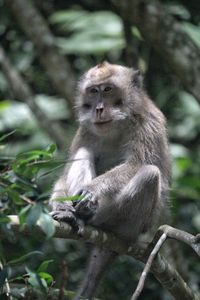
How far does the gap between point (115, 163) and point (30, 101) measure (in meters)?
2.86

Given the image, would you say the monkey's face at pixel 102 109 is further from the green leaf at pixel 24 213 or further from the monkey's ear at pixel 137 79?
the green leaf at pixel 24 213

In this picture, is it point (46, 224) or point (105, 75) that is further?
point (105, 75)

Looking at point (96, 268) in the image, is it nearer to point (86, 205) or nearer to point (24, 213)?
point (86, 205)

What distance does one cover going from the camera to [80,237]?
5250 mm

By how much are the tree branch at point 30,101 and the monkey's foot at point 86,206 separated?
329 centimetres

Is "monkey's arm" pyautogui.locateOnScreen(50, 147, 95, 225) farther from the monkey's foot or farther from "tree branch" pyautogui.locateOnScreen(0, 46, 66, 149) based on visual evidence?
"tree branch" pyautogui.locateOnScreen(0, 46, 66, 149)

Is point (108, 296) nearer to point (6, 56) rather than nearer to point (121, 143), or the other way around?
point (121, 143)

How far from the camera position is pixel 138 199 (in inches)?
240

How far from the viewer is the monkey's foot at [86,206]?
5.76m

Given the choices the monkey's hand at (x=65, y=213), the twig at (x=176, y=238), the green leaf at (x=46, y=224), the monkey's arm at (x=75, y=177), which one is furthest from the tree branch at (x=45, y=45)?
the green leaf at (x=46, y=224)

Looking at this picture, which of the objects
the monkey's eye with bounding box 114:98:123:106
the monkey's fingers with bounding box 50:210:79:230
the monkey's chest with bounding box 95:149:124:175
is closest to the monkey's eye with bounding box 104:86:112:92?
the monkey's eye with bounding box 114:98:123:106

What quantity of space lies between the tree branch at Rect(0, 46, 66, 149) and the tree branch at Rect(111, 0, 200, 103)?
1.91 meters

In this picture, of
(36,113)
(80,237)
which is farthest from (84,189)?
(36,113)

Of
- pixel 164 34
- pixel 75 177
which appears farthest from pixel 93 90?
pixel 164 34
